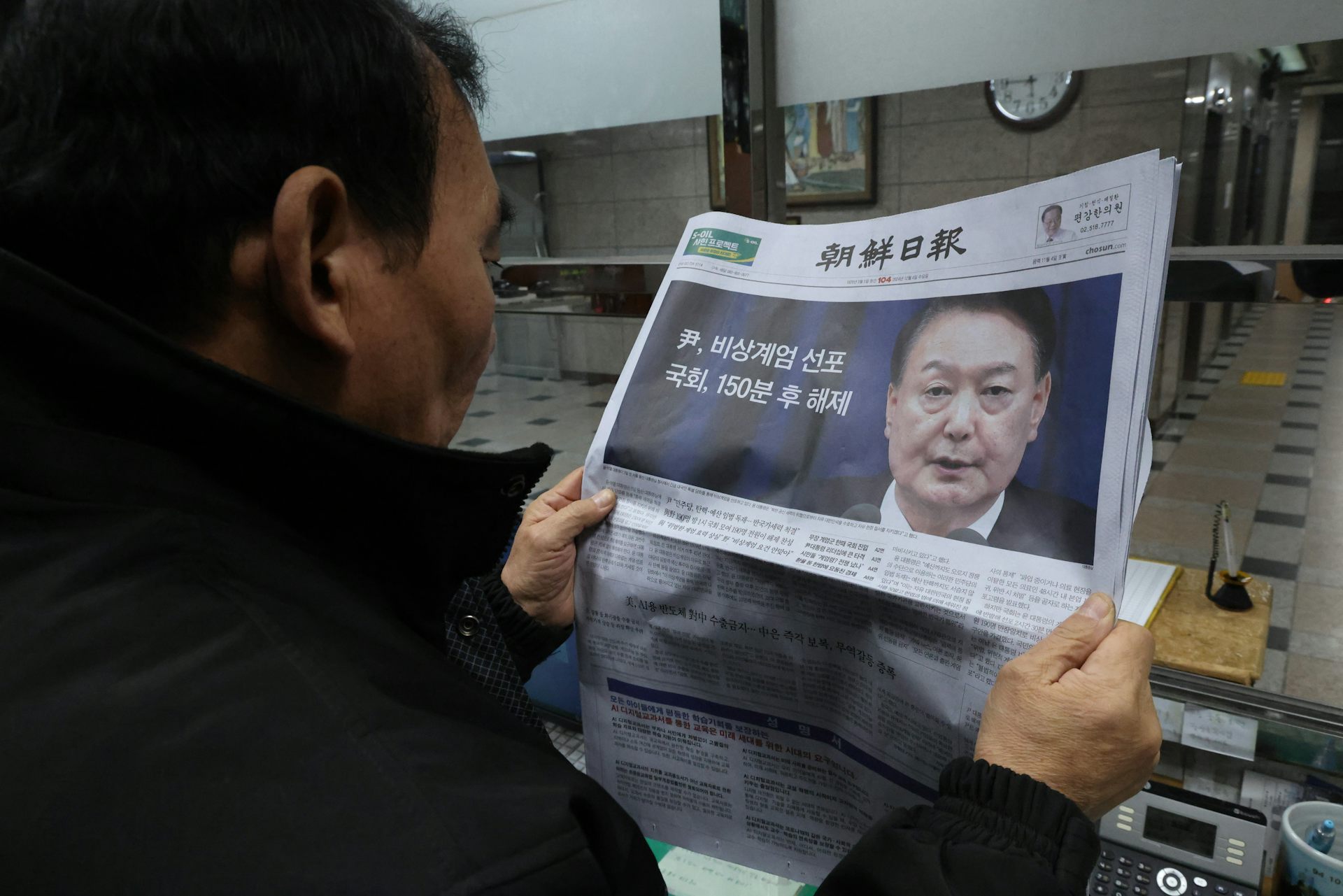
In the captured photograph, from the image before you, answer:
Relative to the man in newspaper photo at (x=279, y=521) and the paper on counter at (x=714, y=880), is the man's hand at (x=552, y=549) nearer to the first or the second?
the man in newspaper photo at (x=279, y=521)

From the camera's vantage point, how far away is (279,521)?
0.44 metres

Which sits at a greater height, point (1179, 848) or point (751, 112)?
point (751, 112)

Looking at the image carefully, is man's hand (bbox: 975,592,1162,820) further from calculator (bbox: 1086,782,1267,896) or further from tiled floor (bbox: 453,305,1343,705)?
tiled floor (bbox: 453,305,1343,705)

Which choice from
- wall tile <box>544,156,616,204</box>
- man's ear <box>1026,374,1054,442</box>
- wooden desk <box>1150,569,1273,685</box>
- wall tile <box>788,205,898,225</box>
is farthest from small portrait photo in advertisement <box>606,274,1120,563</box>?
wall tile <box>544,156,616,204</box>

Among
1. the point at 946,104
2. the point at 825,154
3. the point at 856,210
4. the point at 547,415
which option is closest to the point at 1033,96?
the point at 946,104

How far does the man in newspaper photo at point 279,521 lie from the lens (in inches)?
12.3

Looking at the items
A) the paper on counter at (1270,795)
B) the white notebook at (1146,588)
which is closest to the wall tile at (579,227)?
the white notebook at (1146,588)

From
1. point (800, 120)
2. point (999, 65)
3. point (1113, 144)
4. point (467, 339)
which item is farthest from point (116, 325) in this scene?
point (1113, 144)

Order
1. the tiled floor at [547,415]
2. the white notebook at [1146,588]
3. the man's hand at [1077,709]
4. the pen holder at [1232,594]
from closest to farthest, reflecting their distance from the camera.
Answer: the man's hand at [1077,709]
the white notebook at [1146,588]
the pen holder at [1232,594]
the tiled floor at [547,415]

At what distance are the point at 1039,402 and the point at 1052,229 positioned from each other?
0.38ft

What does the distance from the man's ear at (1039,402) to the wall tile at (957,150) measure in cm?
61

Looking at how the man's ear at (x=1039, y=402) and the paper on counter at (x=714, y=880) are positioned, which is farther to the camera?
the paper on counter at (x=714, y=880)

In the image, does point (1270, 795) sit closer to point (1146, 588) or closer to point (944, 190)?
point (1146, 588)

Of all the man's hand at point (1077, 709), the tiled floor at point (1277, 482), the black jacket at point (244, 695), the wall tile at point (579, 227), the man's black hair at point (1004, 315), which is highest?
the wall tile at point (579, 227)
